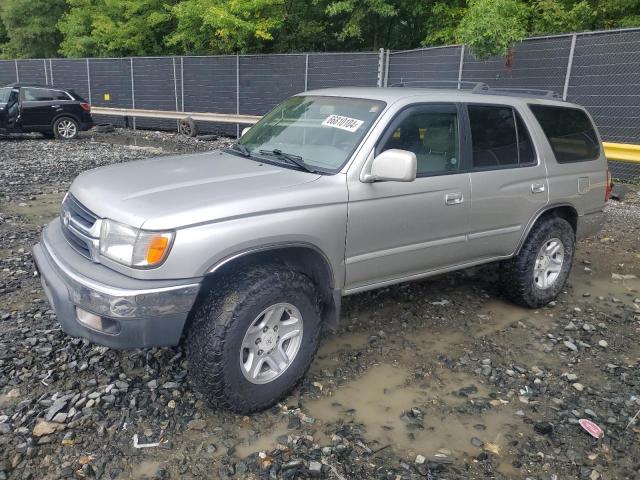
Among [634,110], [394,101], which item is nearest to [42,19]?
[634,110]

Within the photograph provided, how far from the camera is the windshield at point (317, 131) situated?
3.68 metres

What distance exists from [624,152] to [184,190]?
795 centimetres

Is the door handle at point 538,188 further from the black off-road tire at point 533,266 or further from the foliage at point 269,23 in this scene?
the foliage at point 269,23

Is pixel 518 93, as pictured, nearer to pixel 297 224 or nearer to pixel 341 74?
pixel 297 224

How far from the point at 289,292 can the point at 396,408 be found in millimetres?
1025

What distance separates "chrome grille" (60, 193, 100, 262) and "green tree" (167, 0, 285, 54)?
16500 millimetres

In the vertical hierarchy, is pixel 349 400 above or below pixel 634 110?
below

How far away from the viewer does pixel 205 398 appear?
10.4 ft

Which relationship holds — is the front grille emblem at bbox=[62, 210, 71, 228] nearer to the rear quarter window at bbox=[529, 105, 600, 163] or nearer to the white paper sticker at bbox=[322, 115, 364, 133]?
the white paper sticker at bbox=[322, 115, 364, 133]

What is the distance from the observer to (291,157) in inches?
148

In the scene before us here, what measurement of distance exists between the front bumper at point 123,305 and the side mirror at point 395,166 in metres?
1.33

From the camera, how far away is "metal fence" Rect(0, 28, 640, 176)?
963cm

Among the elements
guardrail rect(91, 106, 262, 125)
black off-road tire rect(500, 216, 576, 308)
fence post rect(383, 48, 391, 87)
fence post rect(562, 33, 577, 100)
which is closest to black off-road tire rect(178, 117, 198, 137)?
guardrail rect(91, 106, 262, 125)

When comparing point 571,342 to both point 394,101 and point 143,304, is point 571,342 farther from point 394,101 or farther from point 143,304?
point 143,304
